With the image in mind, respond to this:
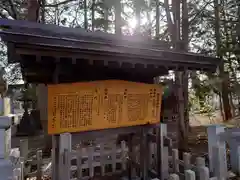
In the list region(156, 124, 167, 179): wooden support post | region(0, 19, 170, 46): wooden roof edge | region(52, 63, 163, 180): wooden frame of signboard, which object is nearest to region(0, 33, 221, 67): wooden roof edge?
region(0, 19, 170, 46): wooden roof edge

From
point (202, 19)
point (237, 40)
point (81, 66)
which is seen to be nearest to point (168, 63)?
point (81, 66)

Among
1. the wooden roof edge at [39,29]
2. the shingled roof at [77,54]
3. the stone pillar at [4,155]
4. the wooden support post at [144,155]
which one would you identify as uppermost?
the wooden roof edge at [39,29]

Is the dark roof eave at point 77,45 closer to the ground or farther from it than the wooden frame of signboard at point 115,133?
farther from it

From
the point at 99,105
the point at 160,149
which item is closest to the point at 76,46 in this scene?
the point at 99,105

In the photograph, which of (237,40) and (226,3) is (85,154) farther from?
(226,3)

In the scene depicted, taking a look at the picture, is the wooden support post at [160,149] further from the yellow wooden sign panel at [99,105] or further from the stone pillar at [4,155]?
the stone pillar at [4,155]

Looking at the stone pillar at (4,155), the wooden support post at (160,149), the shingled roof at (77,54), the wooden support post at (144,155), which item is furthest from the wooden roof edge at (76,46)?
the wooden support post at (144,155)

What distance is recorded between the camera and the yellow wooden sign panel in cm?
319

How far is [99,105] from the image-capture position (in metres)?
3.41

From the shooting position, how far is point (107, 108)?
3480mm

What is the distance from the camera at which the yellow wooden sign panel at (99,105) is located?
3188 mm

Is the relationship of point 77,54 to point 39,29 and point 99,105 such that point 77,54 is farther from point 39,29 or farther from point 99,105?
point 99,105

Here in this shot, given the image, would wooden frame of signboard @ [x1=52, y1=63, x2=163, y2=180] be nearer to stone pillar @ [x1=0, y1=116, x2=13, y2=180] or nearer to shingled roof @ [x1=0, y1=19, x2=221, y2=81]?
shingled roof @ [x1=0, y1=19, x2=221, y2=81]

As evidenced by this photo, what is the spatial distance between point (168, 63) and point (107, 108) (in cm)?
124
